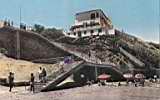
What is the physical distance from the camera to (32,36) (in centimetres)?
4594

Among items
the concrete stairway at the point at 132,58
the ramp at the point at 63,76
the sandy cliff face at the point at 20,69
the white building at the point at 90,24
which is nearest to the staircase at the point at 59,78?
the ramp at the point at 63,76

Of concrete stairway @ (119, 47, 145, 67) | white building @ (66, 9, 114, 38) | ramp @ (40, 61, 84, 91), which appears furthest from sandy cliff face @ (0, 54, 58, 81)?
white building @ (66, 9, 114, 38)

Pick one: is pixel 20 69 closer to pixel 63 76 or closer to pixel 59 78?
pixel 63 76

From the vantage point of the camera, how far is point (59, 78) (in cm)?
2691

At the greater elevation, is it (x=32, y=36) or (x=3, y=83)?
(x=32, y=36)

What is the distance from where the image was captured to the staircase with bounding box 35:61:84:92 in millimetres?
24656

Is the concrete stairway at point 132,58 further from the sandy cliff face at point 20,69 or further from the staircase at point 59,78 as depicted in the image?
the staircase at point 59,78

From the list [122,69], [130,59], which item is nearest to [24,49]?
[122,69]

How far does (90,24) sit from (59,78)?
4388 cm

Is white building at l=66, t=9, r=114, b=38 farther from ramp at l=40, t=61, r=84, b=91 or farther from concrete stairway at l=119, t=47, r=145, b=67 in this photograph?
ramp at l=40, t=61, r=84, b=91

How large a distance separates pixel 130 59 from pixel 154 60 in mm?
5882

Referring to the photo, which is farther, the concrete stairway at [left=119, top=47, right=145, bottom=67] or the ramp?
the concrete stairway at [left=119, top=47, right=145, bottom=67]

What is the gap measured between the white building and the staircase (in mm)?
37687

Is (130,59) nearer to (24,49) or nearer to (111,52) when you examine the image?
(111,52)
